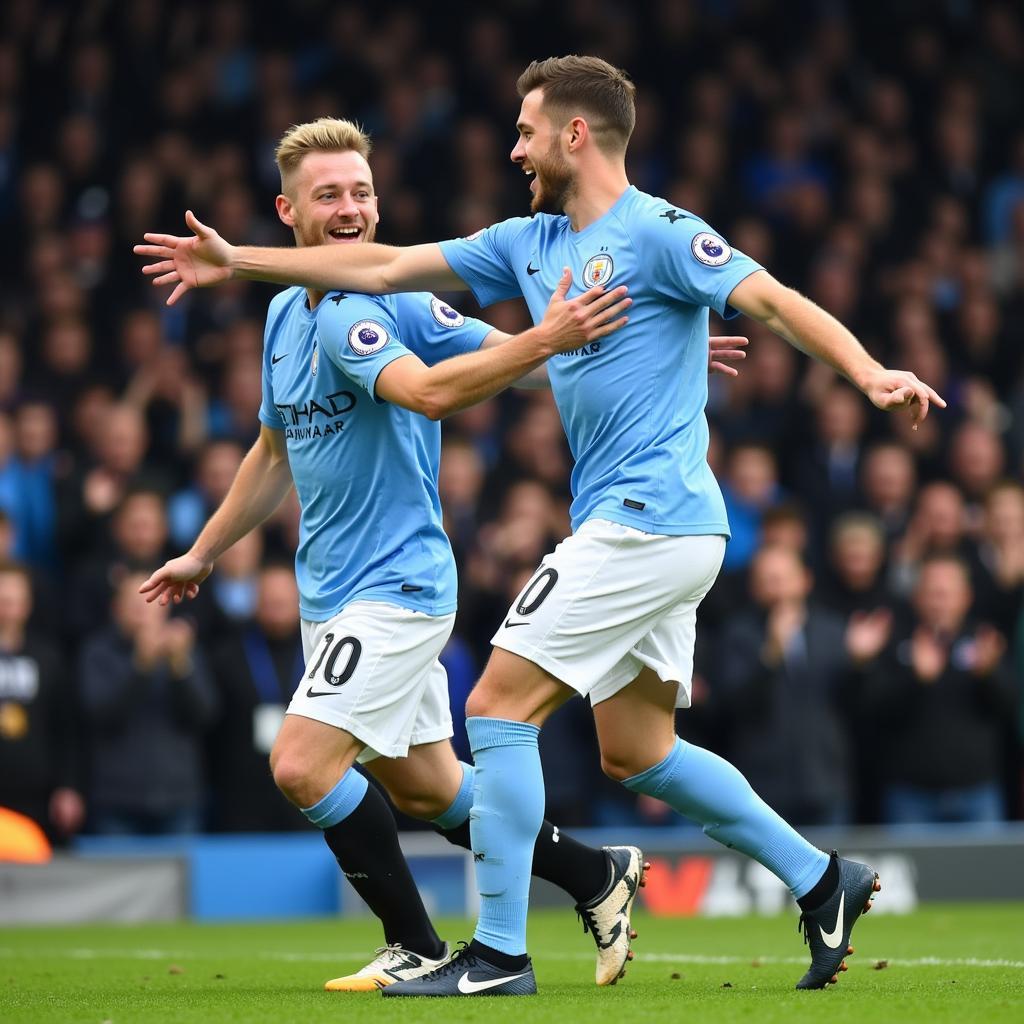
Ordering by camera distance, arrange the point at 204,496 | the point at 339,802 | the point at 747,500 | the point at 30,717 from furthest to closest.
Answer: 1. the point at 747,500
2. the point at 204,496
3. the point at 30,717
4. the point at 339,802

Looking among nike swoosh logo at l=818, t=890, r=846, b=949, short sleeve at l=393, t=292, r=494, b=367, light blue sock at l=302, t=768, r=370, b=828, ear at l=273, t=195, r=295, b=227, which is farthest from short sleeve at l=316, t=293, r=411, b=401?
nike swoosh logo at l=818, t=890, r=846, b=949

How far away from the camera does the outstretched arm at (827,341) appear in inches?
196

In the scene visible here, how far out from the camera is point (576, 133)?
5730mm

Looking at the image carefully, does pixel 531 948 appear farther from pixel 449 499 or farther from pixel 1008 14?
pixel 1008 14

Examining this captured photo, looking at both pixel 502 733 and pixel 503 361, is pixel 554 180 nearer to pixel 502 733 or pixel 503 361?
pixel 503 361

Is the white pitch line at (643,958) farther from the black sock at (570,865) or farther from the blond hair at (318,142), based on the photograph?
the blond hair at (318,142)

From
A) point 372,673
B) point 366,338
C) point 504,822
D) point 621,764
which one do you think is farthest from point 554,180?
point 504,822

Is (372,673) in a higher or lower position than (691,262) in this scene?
lower

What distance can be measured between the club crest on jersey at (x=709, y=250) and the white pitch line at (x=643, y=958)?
252cm

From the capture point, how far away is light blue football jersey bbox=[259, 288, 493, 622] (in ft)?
19.6

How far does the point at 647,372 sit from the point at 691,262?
1.08 ft

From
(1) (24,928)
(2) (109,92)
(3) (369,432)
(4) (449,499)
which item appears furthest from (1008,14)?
(3) (369,432)

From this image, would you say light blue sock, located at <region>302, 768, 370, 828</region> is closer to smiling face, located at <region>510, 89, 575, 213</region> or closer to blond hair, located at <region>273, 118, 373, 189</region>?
smiling face, located at <region>510, 89, 575, 213</region>

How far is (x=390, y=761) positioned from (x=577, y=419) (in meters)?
1.21
